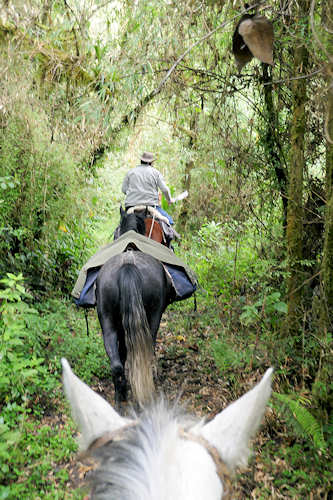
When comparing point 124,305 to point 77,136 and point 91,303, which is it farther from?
point 77,136

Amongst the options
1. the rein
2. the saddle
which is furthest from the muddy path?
the rein

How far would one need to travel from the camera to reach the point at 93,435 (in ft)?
4.49

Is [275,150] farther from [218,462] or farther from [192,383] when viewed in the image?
[218,462]

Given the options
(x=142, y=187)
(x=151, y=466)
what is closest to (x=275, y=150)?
(x=142, y=187)

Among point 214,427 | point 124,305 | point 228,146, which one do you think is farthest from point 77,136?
point 214,427

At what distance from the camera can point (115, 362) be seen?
3.43 m

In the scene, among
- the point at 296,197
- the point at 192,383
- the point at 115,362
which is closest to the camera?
the point at 115,362

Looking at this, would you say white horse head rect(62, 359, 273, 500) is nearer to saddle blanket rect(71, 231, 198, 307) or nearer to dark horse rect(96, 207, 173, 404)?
dark horse rect(96, 207, 173, 404)

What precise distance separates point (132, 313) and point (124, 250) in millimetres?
966

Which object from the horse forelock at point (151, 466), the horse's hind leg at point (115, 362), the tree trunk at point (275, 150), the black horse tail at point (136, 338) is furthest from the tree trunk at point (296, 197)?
the horse forelock at point (151, 466)

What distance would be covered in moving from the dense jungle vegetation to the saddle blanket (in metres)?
0.61

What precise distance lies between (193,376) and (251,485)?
1.80 metres

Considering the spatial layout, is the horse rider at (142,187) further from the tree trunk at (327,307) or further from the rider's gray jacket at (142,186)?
the tree trunk at (327,307)

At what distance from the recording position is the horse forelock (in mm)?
1096
